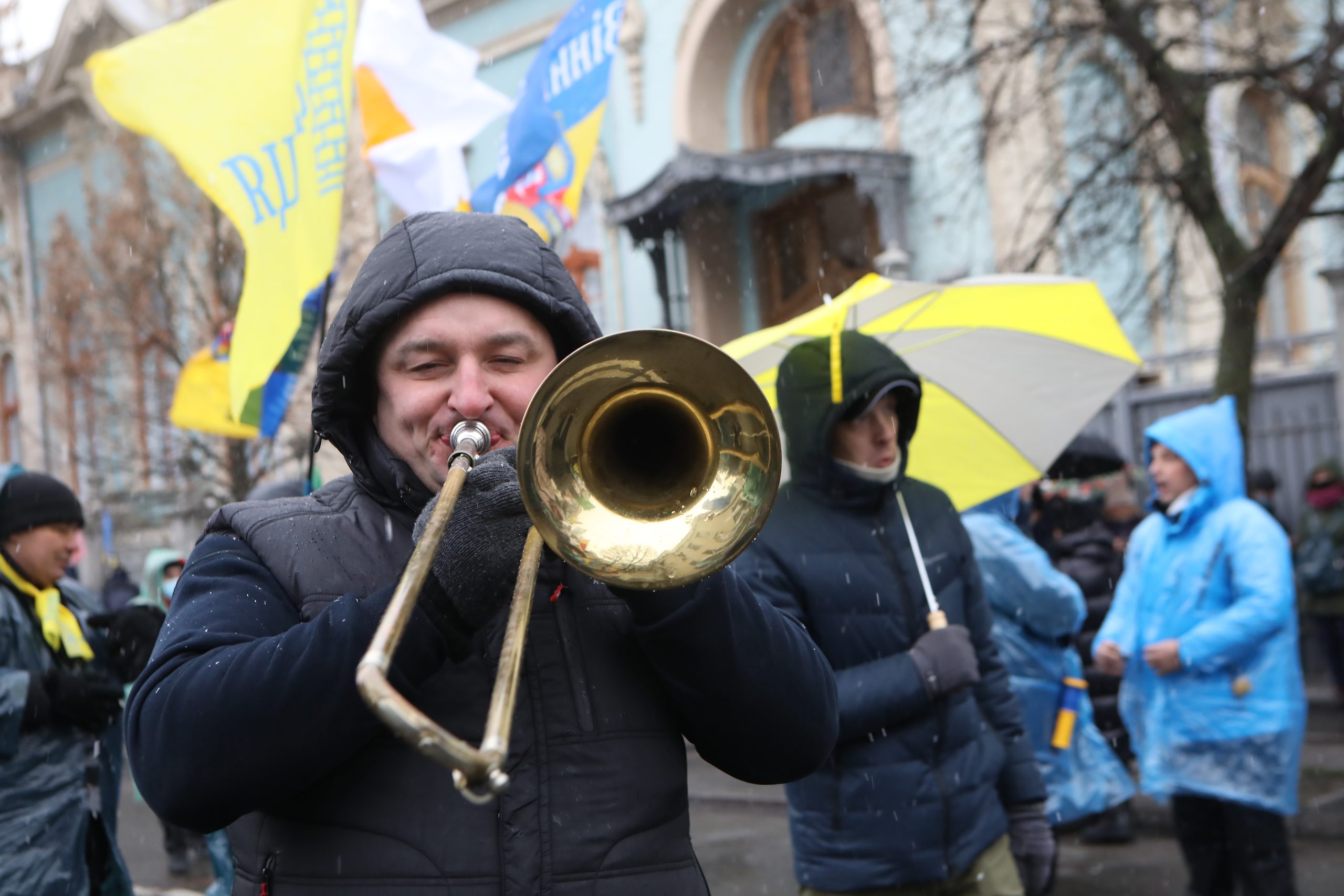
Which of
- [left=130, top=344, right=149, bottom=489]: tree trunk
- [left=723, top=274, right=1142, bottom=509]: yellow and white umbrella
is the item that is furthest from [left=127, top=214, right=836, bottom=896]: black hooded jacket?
[left=130, top=344, right=149, bottom=489]: tree trunk

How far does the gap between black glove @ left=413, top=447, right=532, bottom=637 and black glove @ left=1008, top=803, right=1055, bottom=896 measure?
2243 millimetres

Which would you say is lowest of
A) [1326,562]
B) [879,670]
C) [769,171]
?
[1326,562]

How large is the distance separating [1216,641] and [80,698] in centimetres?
363

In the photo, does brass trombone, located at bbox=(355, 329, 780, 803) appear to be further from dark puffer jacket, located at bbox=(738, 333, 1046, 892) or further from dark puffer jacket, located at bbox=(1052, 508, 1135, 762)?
dark puffer jacket, located at bbox=(1052, 508, 1135, 762)

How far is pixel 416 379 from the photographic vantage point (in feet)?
5.98

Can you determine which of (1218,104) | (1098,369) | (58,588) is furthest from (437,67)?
(1218,104)

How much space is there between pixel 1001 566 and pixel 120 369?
1466 cm

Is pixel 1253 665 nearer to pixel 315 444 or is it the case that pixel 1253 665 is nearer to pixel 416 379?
pixel 315 444

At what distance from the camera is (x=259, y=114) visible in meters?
4.34

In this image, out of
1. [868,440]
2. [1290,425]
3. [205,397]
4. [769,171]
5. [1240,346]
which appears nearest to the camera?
[868,440]

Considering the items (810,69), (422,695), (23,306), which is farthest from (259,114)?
(23,306)

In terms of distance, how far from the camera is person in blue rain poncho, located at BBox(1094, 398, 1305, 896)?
432 centimetres

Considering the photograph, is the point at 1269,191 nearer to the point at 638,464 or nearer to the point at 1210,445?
Answer: the point at 1210,445

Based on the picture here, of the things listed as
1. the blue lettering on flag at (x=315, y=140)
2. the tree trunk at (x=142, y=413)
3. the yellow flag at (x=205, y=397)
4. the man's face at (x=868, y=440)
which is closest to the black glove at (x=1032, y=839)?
the man's face at (x=868, y=440)
